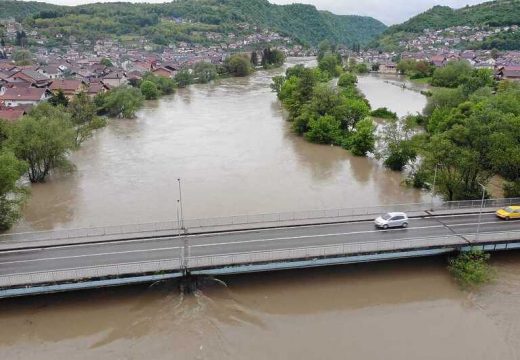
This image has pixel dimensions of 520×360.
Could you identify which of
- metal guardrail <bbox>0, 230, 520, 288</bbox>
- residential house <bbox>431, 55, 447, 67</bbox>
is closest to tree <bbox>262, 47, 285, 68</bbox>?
residential house <bbox>431, 55, 447, 67</bbox>

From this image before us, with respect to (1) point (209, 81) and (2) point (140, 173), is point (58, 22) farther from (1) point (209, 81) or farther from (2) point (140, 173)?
(2) point (140, 173)

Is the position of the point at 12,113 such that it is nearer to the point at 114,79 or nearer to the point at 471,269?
the point at 114,79

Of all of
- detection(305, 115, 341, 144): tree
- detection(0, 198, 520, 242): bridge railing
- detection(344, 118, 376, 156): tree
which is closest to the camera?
detection(0, 198, 520, 242): bridge railing

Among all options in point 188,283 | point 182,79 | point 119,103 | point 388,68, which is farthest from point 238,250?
point 388,68

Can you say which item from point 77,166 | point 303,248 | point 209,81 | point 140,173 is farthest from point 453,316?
point 209,81

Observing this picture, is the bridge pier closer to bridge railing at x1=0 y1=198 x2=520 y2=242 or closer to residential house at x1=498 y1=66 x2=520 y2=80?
bridge railing at x1=0 y1=198 x2=520 y2=242
